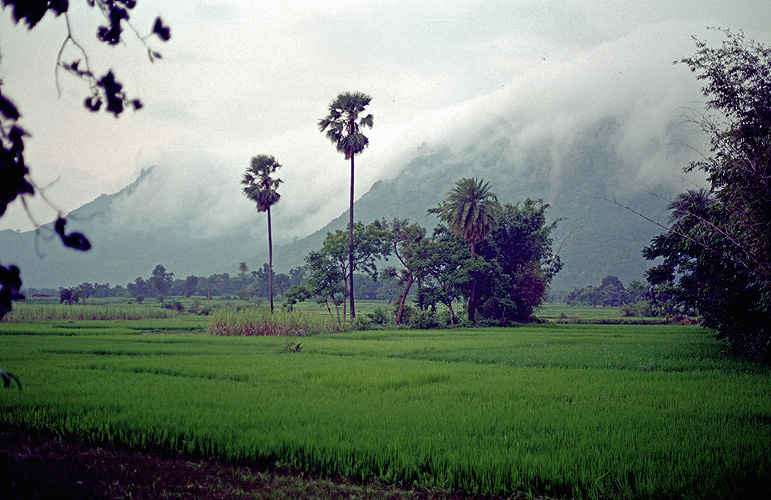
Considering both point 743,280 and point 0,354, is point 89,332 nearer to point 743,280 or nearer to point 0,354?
point 0,354

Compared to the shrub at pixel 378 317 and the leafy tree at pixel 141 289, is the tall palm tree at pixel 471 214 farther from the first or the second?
the leafy tree at pixel 141 289

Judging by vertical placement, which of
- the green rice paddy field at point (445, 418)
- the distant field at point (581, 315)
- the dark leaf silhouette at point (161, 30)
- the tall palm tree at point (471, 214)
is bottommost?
the distant field at point (581, 315)

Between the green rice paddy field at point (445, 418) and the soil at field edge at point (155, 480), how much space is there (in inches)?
11.2

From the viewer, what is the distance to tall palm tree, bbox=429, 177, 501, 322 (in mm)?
49531

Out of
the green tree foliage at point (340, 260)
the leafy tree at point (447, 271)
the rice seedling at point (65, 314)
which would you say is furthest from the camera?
the leafy tree at point (447, 271)

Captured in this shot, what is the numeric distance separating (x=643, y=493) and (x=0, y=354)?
23.0m

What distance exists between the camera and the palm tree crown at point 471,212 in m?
49.5

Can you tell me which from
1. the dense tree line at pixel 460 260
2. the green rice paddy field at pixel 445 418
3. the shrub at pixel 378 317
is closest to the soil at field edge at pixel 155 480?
the green rice paddy field at pixel 445 418

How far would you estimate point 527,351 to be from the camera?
23.5 meters

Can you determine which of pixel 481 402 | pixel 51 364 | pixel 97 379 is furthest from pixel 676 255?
pixel 51 364

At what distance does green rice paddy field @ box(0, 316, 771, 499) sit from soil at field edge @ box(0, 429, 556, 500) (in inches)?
11.2

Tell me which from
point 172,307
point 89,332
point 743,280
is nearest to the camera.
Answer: point 743,280

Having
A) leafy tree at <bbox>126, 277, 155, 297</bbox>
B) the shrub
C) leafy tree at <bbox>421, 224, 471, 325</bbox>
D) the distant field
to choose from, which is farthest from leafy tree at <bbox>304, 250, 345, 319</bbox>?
leafy tree at <bbox>126, 277, 155, 297</bbox>

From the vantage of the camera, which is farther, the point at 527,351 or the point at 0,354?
the point at 527,351
